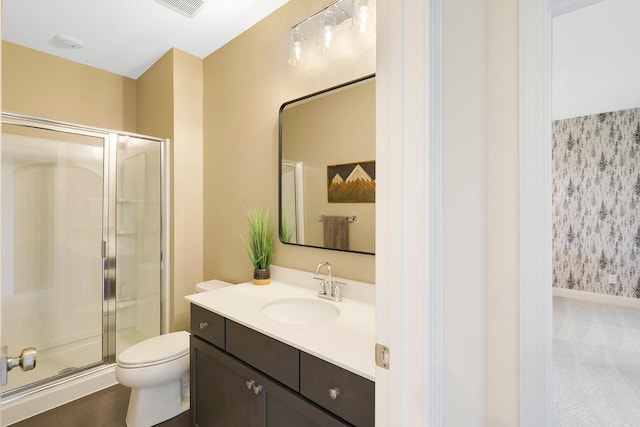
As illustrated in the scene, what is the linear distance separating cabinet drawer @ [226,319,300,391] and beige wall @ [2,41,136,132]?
2.59 meters

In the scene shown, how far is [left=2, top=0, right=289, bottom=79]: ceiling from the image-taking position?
6.93 feet

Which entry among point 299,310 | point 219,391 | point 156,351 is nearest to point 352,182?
point 299,310

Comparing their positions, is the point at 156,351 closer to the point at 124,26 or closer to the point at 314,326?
the point at 314,326

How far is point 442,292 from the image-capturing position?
800 mm

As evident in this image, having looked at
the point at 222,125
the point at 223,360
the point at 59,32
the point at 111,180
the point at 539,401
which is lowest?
the point at 223,360

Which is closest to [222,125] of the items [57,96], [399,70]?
[57,96]

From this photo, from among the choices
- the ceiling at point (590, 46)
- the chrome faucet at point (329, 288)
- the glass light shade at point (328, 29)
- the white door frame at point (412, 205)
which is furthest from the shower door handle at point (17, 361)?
the glass light shade at point (328, 29)

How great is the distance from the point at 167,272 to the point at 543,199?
260cm

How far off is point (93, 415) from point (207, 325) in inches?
47.5

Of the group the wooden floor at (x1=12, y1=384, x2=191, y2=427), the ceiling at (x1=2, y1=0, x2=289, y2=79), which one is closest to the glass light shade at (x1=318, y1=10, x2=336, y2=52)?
the ceiling at (x1=2, y1=0, x2=289, y2=79)

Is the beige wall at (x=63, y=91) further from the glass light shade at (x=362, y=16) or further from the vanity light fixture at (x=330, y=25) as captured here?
the glass light shade at (x=362, y=16)

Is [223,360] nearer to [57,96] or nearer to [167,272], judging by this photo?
[167,272]

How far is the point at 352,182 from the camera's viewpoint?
5.57 ft

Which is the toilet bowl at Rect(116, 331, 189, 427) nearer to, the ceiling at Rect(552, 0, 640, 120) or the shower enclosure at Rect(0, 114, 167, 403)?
the shower enclosure at Rect(0, 114, 167, 403)
